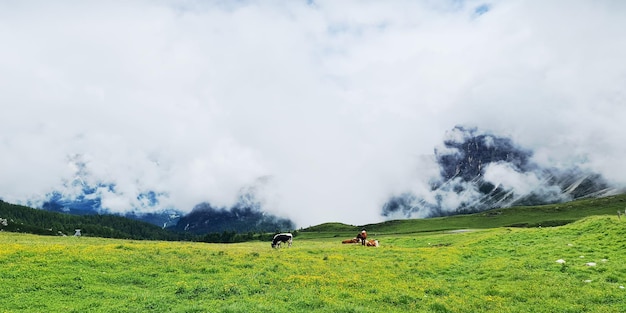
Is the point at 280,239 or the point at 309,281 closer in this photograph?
the point at 309,281

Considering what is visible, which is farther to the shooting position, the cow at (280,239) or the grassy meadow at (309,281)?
the cow at (280,239)

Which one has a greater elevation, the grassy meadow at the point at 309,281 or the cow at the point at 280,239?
the cow at the point at 280,239

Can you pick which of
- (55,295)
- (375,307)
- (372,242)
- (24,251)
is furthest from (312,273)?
(372,242)

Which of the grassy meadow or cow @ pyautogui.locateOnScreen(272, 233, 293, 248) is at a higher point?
cow @ pyautogui.locateOnScreen(272, 233, 293, 248)

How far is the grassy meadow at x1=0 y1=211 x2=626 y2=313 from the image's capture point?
23.1 meters

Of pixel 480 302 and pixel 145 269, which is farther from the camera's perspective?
pixel 145 269

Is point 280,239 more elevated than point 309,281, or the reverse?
point 280,239

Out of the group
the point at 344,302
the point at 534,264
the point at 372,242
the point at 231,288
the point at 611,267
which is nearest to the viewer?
the point at 344,302

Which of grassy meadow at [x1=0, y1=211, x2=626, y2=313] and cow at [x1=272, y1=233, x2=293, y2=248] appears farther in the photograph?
cow at [x1=272, y1=233, x2=293, y2=248]

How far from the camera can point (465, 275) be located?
32656 mm

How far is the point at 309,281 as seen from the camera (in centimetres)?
2853

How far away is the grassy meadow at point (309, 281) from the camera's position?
23.1 metres

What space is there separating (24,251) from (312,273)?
2299 centimetres

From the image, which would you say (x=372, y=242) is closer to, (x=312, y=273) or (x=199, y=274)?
(x=312, y=273)
